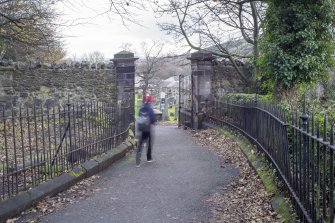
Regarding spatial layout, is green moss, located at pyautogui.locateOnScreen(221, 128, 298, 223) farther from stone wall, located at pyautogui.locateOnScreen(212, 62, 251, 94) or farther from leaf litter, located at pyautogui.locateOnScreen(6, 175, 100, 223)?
stone wall, located at pyautogui.locateOnScreen(212, 62, 251, 94)

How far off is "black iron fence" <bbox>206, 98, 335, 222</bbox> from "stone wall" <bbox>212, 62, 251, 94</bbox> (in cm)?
634

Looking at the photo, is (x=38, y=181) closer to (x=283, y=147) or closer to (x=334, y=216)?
(x=283, y=147)

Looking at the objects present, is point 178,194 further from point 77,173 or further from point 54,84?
point 54,84

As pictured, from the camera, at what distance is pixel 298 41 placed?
1070 centimetres

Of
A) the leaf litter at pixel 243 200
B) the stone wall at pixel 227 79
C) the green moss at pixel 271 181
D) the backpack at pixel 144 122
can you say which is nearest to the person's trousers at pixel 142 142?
the backpack at pixel 144 122

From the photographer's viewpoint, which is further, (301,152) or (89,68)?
(89,68)

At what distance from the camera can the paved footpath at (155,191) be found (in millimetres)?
5160

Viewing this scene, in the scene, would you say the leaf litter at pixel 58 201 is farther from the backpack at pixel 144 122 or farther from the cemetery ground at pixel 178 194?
the backpack at pixel 144 122

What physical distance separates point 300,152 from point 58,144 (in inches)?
258

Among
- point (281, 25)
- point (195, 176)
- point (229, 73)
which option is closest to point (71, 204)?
point (195, 176)

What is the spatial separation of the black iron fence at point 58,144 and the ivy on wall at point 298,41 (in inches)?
187

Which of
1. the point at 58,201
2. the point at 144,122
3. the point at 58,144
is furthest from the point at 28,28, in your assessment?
the point at 58,201

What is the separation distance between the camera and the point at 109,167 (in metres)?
8.42

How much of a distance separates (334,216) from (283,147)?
87.1 inches
